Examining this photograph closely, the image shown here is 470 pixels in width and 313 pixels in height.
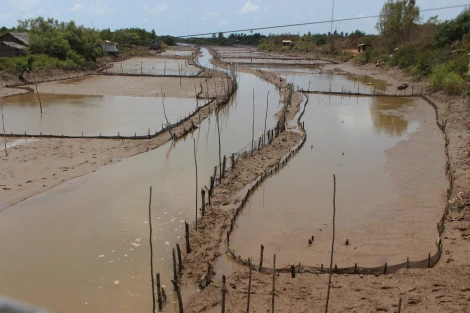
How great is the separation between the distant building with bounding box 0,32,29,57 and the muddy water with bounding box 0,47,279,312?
23.2m

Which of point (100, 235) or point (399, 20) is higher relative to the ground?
point (399, 20)

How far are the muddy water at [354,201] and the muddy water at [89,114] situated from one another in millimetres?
6840

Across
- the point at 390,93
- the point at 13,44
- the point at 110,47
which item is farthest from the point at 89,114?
the point at 110,47

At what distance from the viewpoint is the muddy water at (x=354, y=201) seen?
22.7 ft

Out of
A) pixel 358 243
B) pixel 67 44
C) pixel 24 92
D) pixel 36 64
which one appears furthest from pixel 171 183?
pixel 67 44

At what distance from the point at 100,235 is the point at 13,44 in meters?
28.3

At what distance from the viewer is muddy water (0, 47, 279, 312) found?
19.5 ft

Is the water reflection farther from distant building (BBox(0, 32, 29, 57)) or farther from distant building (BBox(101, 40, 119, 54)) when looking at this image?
distant building (BBox(101, 40, 119, 54))

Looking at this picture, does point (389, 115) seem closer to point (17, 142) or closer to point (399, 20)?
point (17, 142)

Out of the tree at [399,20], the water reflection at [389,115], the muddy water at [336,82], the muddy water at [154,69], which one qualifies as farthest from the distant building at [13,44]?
the tree at [399,20]

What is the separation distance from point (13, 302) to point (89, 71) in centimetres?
3425

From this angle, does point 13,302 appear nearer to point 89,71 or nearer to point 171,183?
point 171,183

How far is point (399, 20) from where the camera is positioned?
38.6 meters

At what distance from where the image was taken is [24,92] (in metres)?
22.5
